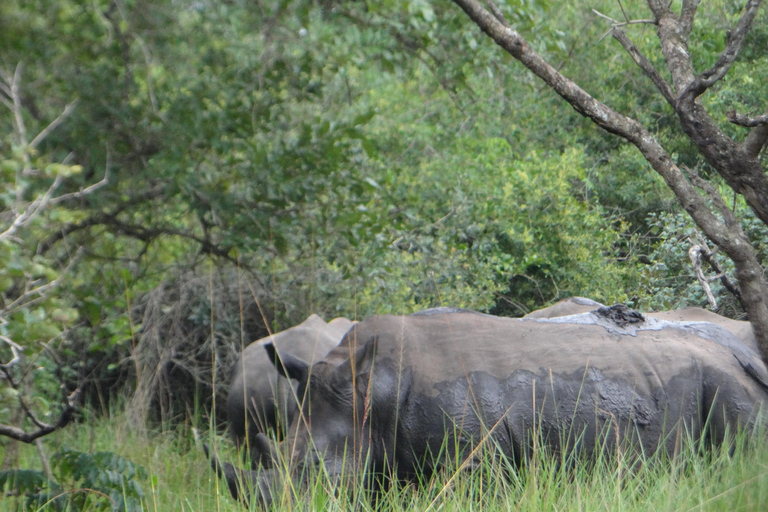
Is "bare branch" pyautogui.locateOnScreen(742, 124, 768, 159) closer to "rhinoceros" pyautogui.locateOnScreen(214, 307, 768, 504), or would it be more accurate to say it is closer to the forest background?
the forest background

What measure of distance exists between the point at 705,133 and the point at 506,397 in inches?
61.9

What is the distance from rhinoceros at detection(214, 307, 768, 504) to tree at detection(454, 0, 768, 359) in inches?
46.2

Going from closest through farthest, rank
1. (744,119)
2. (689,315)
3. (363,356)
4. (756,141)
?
1. (744,119)
2. (756,141)
3. (363,356)
4. (689,315)

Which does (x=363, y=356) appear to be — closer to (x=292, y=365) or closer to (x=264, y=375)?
(x=292, y=365)

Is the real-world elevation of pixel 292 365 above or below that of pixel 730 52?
below

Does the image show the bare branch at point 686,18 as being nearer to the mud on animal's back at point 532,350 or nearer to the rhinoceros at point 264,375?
the mud on animal's back at point 532,350

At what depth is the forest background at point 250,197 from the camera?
3918mm

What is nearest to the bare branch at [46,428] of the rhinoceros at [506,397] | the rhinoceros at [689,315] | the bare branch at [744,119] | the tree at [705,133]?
the rhinoceros at [506,397]

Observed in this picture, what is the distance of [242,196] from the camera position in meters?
4.34

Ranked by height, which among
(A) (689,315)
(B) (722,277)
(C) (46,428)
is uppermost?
(B) (722,277)

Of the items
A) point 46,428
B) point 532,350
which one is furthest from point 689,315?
point 46,428

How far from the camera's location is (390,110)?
1012cm

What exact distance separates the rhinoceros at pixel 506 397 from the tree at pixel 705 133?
3.85 ft

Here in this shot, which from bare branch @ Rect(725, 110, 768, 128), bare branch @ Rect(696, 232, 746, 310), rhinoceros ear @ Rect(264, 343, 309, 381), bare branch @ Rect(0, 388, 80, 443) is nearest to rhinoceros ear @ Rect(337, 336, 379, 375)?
rhinoceros ear @ Rect(264, 343, 309, 381)
